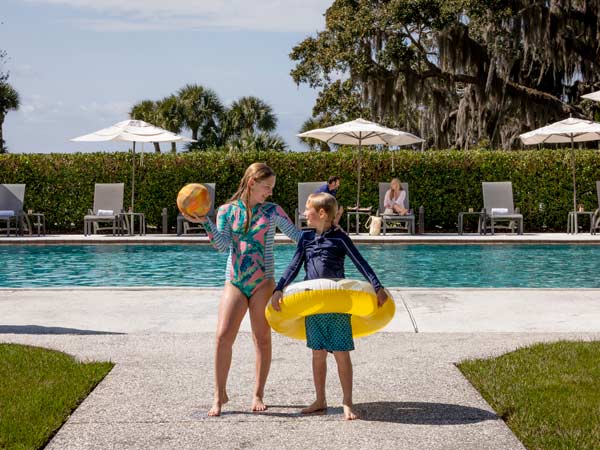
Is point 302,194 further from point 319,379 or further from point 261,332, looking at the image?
point 319,379

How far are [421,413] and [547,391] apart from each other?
87 centimetres

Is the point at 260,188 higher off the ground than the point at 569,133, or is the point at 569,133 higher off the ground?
the point at 569,133

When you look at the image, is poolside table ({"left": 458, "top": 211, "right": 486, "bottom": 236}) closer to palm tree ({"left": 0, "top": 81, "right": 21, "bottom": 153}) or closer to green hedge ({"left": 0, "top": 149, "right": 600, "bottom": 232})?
green hedge ({"left": 0, "top": 149, "right": 600, "bottom": 232})

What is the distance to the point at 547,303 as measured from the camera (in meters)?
8.76

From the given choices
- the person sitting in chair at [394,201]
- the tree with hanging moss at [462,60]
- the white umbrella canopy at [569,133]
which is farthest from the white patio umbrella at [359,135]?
the tree with hanging moss at [462,60]

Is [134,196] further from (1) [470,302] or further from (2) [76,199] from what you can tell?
(1) [470,302]

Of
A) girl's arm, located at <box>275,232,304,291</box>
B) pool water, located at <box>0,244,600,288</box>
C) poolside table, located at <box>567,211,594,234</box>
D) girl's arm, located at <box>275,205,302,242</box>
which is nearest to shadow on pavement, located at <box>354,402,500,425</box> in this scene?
girl's arm, located at <box>275,232,304,291</box>

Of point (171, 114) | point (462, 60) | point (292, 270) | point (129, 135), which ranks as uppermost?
point (171, 114)

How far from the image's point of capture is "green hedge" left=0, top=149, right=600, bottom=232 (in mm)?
20844

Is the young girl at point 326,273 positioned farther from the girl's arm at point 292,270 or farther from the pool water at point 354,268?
the pool water at point 354,268

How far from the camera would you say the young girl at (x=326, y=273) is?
180 inches

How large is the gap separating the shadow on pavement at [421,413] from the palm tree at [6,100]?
44.6 meters

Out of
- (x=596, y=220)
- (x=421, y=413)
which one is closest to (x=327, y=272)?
(x=421, y=413)

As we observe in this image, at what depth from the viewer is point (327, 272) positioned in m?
4.58
